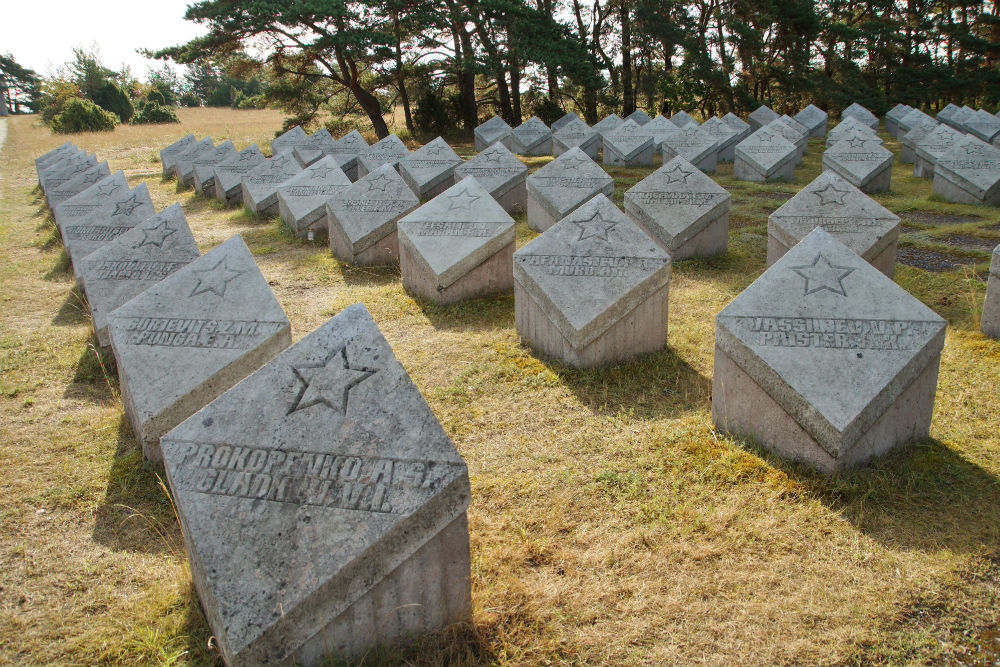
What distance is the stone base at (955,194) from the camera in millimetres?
10703

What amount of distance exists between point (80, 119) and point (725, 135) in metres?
24.1

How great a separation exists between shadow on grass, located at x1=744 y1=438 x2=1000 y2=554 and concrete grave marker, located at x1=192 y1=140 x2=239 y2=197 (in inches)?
508

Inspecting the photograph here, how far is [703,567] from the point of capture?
10.0ft

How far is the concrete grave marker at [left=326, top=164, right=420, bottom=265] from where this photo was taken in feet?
27.3

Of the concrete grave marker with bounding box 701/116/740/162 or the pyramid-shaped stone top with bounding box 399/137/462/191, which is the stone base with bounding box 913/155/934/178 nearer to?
the concrete grave marker with bounding box 701/116/740/162

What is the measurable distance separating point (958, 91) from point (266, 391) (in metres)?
30.0

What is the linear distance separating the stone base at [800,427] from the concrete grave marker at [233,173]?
10.7m

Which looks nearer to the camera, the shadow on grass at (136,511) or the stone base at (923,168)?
the shadow on grass at (136,511)

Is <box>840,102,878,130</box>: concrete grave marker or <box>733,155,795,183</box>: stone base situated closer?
<box>733,155,795,183</box>: stone base

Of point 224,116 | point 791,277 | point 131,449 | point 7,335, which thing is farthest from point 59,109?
point 791,277

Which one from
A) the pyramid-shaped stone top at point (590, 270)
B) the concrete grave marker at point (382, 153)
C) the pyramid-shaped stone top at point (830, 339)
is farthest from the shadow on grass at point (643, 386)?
the concrete grave marker at point (382, 153)

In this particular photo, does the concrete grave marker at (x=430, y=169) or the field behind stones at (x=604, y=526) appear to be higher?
the concrete grave marker at (x=430, y=169)

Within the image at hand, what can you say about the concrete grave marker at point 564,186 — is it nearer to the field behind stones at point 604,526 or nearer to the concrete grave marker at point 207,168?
the field behind stones at point 604,526

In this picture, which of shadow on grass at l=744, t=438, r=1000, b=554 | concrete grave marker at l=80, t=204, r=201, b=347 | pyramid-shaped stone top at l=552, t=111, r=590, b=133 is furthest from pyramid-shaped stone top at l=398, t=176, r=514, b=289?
pyramid-shaped stone top at l=552, t=111, r=590, b=133
